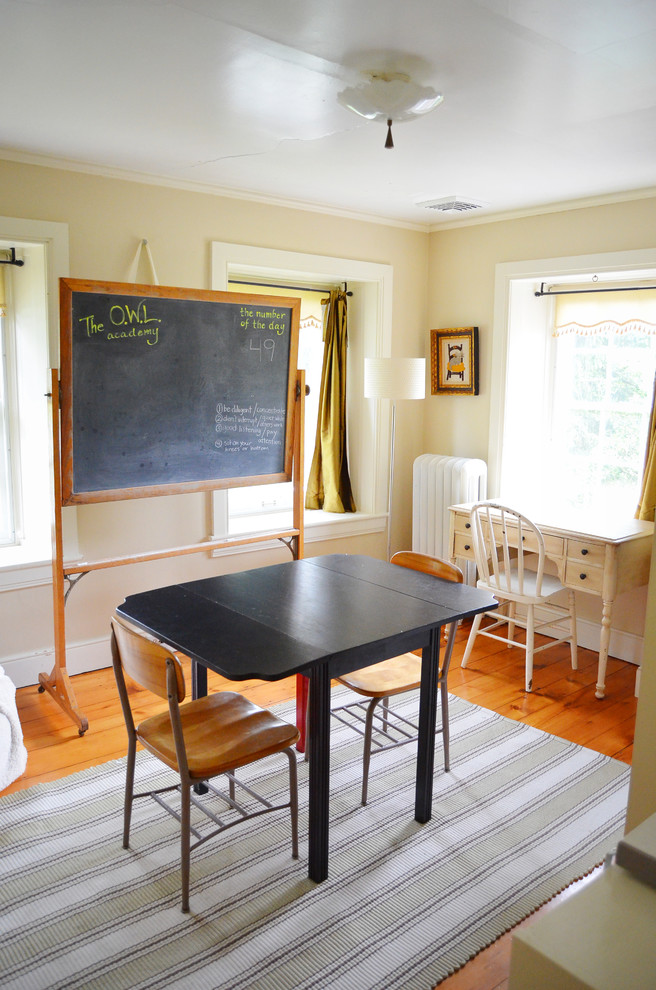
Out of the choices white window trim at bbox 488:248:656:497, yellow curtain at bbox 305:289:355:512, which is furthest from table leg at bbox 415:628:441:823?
yellow curtain at bbox 305:289:355:512

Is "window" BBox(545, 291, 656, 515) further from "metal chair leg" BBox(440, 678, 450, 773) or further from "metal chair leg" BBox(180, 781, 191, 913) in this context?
"metal chair leg" BBox(180, 781, 191, 913)

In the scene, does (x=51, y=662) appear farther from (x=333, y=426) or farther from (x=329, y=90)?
(x=329, y=90)

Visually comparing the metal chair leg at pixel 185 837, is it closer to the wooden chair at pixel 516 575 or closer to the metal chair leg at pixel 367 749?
the metal chair leg at pixel 367 749

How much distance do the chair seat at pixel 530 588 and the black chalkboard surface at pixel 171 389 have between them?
1219mm

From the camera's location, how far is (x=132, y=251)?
3.49 meters

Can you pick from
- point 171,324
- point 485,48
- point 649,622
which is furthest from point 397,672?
point 485,48

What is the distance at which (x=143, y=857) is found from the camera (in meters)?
2.29

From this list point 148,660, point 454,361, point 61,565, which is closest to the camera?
point 148,660

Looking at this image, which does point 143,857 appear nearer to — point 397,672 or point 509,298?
point 397,672

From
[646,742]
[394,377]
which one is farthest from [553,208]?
[646,742]

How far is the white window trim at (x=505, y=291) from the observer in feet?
12.3

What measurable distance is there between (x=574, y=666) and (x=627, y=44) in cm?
283

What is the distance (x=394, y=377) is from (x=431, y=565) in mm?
1372

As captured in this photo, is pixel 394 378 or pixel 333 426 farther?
pixel 333 426
